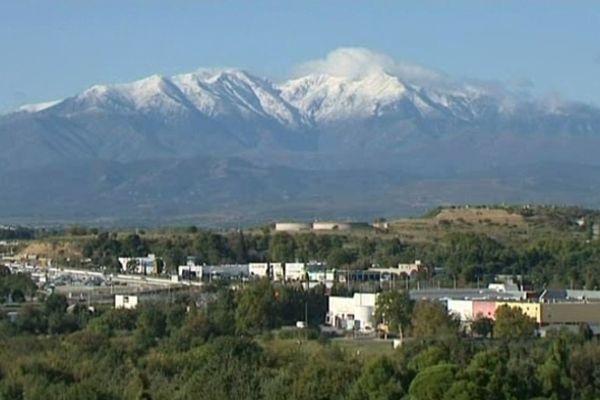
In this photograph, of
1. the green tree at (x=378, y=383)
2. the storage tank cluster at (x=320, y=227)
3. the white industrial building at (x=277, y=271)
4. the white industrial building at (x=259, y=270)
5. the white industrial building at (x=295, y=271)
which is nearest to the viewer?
the green tree at (x=378, y=383)

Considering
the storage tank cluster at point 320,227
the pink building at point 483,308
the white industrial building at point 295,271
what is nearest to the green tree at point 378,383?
the pink building at point 483,308

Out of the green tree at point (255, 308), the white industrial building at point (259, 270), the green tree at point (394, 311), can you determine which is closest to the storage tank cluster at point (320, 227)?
the white industrial building at point (259, 270)

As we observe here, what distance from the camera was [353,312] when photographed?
61.7m

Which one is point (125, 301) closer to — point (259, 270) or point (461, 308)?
point (461, 308)

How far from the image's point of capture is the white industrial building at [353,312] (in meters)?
59.8

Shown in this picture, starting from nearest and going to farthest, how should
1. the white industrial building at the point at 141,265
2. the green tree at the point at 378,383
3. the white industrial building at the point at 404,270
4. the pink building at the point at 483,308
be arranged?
the green tree at the point at 378,383
the pink building at the point at 483,308
the white industrial building at the point at 404,270
the white industrial building at the point at 141,265

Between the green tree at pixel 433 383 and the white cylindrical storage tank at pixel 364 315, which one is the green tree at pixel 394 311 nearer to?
the white cylindrical storage tank at pixel 364 315

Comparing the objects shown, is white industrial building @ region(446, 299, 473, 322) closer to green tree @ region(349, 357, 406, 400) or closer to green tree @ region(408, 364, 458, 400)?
green tree @ region(349, 357, 406, 400)

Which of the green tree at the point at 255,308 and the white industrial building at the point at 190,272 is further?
the white industrial building at the point at 190,272

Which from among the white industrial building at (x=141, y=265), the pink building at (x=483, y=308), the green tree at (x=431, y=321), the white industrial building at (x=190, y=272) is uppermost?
the white industrial building at (x=141, y=265)

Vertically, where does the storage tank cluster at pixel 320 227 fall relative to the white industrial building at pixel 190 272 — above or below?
above

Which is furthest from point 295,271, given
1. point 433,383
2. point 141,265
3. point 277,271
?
point 433,383

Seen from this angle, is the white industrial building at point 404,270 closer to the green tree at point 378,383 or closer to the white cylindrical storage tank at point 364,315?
the white cylindrical storage tank at point 364,315

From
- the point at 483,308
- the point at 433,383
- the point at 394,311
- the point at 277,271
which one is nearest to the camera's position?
the point at 433,383
